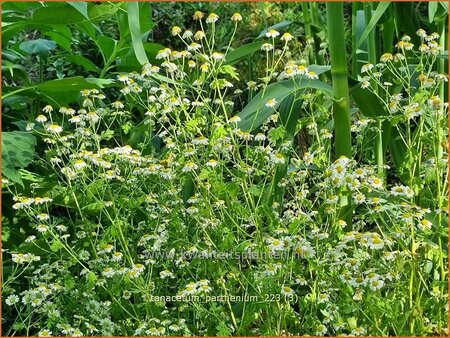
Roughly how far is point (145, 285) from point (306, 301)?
30 centimetres

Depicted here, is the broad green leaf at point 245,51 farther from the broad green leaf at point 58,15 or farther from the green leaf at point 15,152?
the green leaf at point 15,152

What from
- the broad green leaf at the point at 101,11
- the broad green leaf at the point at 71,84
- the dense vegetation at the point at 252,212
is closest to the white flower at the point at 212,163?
the dense vegetation at the point at 252,212

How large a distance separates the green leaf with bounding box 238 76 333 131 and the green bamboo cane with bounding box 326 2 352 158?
0.9 inches

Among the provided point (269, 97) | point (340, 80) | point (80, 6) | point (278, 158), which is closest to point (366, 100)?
point (340, 80)

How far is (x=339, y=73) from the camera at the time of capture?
1.44 metres

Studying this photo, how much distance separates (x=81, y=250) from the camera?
1529 mm

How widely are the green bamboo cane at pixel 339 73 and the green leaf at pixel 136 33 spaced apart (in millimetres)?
377

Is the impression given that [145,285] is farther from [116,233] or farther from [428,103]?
[428,103]

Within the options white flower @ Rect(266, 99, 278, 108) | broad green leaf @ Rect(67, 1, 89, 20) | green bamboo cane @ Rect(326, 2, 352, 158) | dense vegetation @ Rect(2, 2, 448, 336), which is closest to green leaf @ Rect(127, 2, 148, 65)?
dense vegetation @ Rect(2, 2, 448, 336)

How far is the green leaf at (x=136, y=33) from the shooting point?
1351 mm

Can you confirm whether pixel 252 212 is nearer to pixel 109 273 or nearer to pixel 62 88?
pixel 109 273

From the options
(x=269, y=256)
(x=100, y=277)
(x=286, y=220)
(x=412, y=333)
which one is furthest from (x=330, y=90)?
(x=100, y=277)

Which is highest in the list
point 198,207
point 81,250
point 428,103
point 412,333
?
point 428,103

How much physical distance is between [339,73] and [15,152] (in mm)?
692
